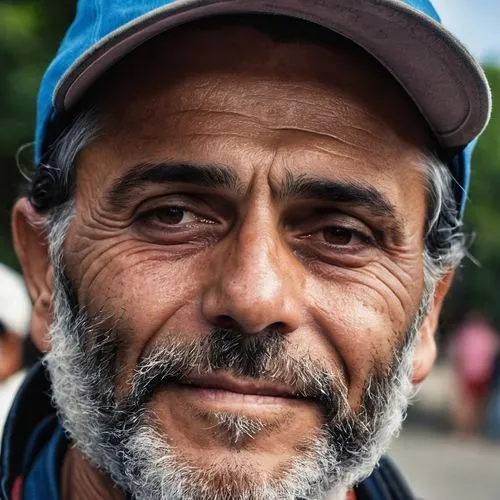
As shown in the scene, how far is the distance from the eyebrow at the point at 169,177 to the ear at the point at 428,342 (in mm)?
719

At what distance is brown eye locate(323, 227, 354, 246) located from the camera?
79.5 inches

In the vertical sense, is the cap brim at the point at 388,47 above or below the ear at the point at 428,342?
above

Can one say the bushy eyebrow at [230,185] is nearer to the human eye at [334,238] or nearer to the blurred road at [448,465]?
the human eye at [334,238]

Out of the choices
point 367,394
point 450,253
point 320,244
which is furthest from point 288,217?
point 450,253

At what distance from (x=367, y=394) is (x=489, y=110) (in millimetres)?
712

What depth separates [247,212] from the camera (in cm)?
191

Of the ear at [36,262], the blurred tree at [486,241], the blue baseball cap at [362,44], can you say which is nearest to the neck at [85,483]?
the ear at [36,262]

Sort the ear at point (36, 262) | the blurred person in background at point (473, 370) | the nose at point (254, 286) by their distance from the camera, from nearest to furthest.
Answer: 1. the nose at point (254, 286)
2. the ear at point (36, 262)
3. the blurred person in background at point (473, 370)

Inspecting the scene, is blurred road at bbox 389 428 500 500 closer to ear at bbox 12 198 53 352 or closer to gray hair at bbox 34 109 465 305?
gray hair at bbox 34 109 465 305

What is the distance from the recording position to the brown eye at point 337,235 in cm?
202

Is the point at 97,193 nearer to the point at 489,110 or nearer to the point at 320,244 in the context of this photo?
the point at 320,244

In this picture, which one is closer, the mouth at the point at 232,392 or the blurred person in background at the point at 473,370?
the mouth at the point at 232,392

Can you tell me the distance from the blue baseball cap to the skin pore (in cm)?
6

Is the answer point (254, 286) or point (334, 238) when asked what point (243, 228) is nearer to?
point (254, 286)
